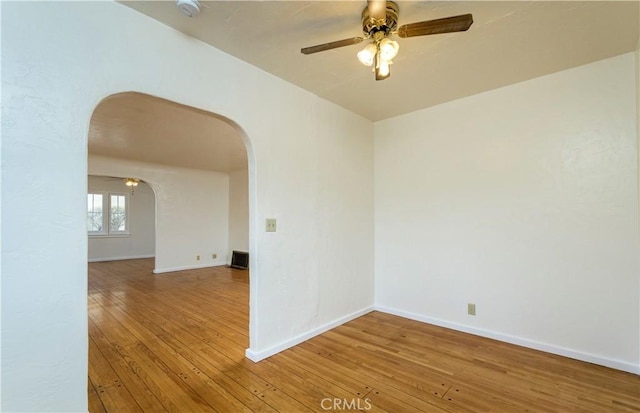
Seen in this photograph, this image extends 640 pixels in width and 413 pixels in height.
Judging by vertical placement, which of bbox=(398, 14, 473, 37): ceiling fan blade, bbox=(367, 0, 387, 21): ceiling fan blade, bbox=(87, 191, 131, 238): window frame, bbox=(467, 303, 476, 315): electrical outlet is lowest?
bbox=(467, 303, 476, 315): electrical outlet

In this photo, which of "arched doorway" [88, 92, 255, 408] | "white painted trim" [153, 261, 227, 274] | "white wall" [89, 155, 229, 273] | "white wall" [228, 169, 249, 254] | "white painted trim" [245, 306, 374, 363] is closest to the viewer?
"white painted trim" [245, 306, 374, 363]

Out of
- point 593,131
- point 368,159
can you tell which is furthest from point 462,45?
point 368,159

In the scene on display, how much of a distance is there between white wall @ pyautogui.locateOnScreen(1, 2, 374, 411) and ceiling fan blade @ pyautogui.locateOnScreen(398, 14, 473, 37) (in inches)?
56.6

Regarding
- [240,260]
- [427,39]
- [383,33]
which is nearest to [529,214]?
[427,39]

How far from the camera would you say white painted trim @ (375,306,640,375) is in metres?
2.36

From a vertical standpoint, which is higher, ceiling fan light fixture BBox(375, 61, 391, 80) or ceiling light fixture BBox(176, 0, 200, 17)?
ceiling light fixture BBox(176, 0, 200, 17)

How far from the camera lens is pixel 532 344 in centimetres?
274

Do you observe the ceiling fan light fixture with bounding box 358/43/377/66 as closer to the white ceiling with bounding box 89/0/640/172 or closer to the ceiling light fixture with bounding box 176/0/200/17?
the white ceiling with bounding box 89/0/640/172

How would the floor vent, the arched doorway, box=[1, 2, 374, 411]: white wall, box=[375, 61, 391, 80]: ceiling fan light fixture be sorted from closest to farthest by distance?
1. box=[1, 2, 374, 411]: white wall
2. box=[375, 61, 391, 80]: ceiling fan light fixture
3. the arched doorway
4. the floor vent

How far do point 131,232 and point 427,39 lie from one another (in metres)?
9.82

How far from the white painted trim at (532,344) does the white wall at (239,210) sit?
475cm

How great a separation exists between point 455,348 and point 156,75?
3.38 metres

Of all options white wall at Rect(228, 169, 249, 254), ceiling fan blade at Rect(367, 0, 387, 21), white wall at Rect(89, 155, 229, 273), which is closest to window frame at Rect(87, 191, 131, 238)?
white wall at Rect(89, 155, 229, 273)

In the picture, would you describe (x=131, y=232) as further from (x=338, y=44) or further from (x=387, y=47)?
(x=387, y=47)
